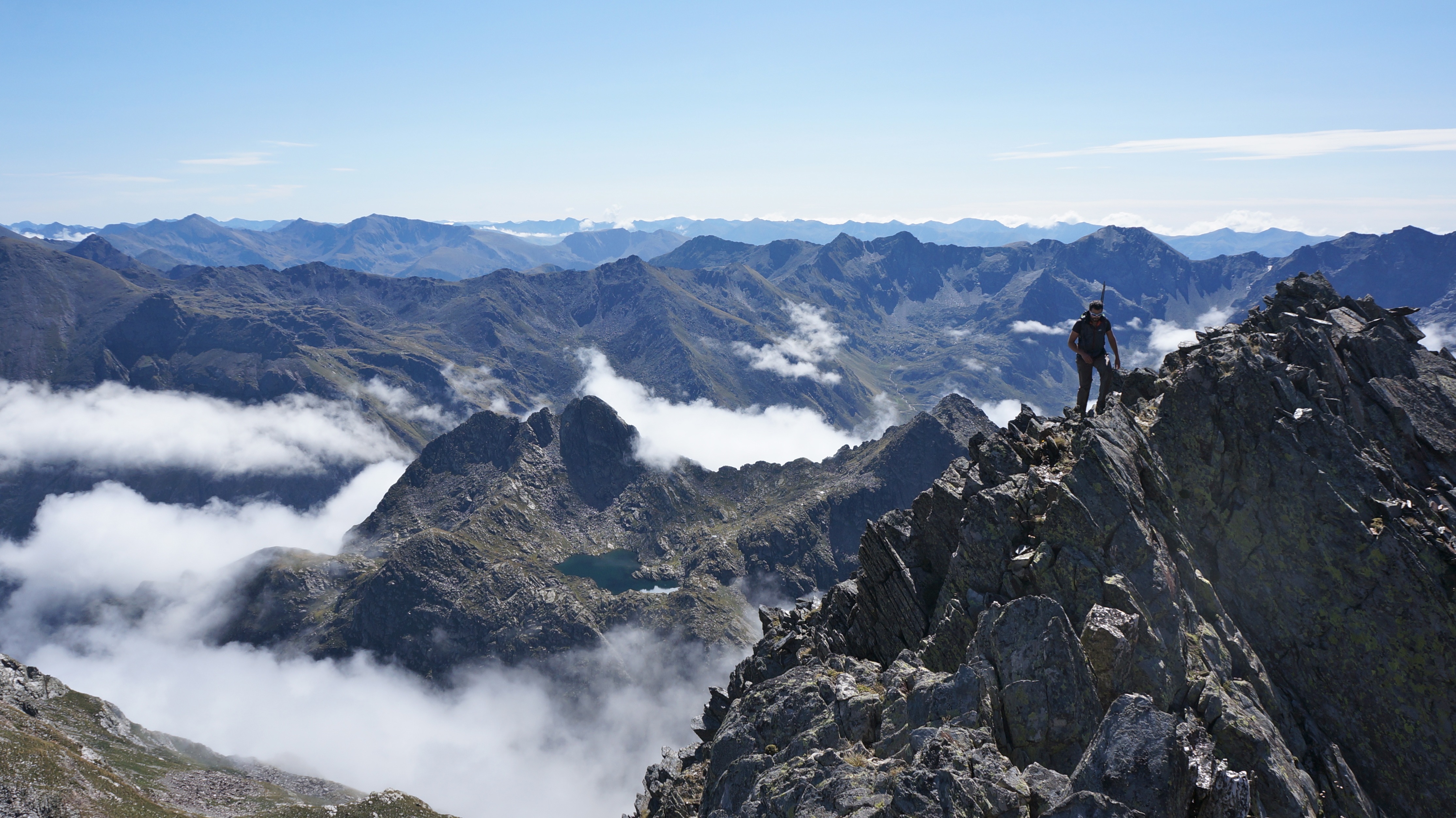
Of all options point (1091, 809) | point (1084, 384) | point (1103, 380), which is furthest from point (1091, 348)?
point (1091, 809)

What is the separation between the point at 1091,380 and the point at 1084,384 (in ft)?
A: 1.74

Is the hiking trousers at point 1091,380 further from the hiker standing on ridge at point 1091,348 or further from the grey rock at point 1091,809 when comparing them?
the grey rock at point 1091,809

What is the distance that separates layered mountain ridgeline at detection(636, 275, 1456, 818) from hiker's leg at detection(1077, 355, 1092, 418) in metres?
1.45

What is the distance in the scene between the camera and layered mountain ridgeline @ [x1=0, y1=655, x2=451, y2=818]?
85.7 m

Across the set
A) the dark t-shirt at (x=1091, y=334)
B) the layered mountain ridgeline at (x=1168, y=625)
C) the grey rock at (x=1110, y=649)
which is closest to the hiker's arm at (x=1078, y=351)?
the dark t-shirt at (x=1091, y=334)

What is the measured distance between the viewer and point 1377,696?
115 feet

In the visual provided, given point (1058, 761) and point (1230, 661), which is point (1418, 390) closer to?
point (1230, 661)

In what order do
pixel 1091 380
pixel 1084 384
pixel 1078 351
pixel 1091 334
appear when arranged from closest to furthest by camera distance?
pixel 1091 334, pixel 1078 351, pixel 1091 380, pixel 1084 384

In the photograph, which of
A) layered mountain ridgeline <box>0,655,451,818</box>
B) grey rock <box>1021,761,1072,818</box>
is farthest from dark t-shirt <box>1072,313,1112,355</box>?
layered mountain ridgeline <box>0,655,451,818</box>

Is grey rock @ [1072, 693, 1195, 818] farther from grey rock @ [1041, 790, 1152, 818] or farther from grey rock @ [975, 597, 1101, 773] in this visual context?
grey rock @ [975, 597, 1101, 773]

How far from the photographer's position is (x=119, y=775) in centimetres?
11812

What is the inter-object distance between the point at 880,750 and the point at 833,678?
8.90 meters

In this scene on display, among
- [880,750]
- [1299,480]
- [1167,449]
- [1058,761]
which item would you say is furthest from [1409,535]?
[880,750]

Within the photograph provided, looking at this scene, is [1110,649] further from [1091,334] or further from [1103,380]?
[1103,380]
